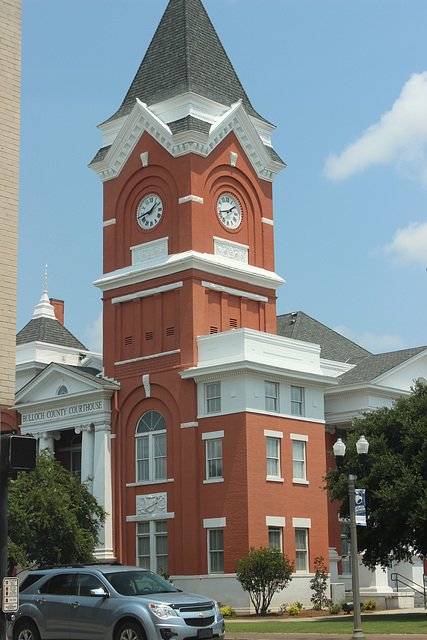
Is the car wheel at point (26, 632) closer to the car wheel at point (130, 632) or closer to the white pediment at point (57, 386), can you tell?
the car wheel at point (130, 632)

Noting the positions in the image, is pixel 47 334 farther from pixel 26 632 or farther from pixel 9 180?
pixel 26 632

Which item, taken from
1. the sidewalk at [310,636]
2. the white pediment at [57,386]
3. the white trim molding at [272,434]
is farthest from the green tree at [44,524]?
the sidewalk at [310,636]

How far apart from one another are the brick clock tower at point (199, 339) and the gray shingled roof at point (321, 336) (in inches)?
263

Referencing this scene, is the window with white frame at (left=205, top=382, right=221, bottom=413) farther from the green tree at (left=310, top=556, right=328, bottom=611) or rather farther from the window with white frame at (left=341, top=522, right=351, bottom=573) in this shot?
the window with white frame at (left=341, top=522, right=351, bottom=573)

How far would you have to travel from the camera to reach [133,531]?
1823 inches

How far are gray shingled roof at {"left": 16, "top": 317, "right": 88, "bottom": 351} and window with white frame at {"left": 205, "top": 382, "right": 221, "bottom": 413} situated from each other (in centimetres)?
1702

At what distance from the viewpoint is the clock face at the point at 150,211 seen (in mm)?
48938

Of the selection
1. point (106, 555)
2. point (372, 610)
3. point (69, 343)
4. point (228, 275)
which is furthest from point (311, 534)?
point (69, 343)

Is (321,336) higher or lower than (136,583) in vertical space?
higher

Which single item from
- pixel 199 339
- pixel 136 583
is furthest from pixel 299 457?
pixel 136 583

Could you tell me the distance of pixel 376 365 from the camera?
168ft

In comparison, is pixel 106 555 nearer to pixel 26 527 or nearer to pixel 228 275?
pixel 26 527

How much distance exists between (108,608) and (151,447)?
25525mm

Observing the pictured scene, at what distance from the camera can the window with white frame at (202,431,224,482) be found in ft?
143
